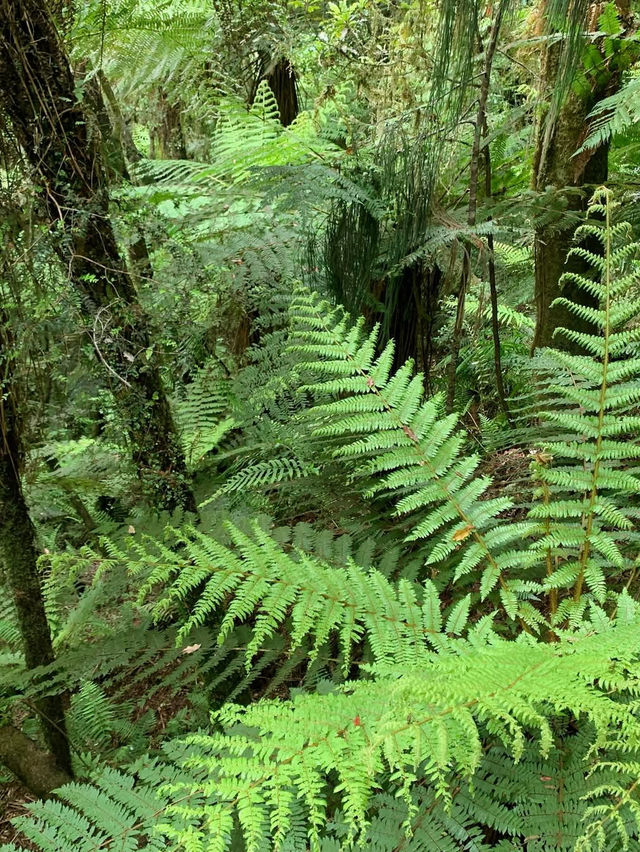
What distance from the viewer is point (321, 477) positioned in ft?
6.66

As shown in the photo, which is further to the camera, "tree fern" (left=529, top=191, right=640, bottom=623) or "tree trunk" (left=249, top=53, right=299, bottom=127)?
"tree trunk" (left=249, top=53, right=299, bottom=127)

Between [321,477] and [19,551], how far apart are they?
111 centimetres

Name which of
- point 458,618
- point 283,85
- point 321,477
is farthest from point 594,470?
point 283,85

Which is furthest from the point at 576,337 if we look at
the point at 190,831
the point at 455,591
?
the point at 190,831

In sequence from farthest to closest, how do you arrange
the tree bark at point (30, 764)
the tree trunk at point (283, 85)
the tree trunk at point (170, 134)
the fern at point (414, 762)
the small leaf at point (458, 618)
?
the tree trunk at point (170, 134) < the tree trunk at point (283, 85) < the tree bark at point (30, 764) < the small leaf at point (458, 618) < the fern at point (414, 762)

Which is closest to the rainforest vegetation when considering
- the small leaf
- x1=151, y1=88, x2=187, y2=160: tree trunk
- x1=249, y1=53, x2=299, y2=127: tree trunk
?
the small leaf

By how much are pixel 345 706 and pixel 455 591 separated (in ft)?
3.03

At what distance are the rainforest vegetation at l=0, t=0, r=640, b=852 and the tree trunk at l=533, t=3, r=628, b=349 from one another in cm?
2

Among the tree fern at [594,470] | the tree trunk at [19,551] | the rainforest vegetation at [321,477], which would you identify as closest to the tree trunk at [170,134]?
the rainforest vegetation at [321,477]

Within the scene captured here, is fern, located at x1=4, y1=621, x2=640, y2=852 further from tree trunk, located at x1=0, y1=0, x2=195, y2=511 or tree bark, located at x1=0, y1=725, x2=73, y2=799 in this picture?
tree trunk, located at x1=0, y1=0, x2=195, y2=511

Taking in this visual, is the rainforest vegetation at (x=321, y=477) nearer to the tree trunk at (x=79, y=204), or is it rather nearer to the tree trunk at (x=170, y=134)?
the tree trunk at (x=79, y=204)

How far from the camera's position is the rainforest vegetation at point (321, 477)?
1103 millimetres

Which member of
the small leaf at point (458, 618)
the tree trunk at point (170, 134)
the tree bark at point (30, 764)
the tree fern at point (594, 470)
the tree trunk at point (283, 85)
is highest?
the tree trunk at point (170, 134)

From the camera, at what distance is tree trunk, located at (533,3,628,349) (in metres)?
2.14
